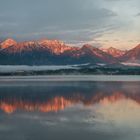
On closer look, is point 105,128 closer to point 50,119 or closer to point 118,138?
point 118,138

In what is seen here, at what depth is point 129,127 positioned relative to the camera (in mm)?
14664

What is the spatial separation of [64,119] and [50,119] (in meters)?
0.68

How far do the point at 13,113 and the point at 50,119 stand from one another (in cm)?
326

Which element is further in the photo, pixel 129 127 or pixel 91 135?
pixel 129 127

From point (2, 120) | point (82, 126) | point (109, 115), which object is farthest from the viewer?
point (109, 115)

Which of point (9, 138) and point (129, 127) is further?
point (129, 127)

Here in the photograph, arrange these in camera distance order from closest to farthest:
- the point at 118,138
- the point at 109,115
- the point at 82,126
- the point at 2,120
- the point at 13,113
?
the point at 118,138 < the point at 82,126 < the point at 2,120 < the point at 109,115 < the point at 13,113

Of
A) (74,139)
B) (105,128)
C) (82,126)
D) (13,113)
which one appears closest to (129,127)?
(105,128)

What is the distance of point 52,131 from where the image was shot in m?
14.3

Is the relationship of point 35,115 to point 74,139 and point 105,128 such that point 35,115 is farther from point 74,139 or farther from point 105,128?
point 74,139

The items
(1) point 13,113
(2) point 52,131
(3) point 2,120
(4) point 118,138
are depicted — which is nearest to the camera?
(4) point 118,138

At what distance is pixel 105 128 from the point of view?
1464 centimetres

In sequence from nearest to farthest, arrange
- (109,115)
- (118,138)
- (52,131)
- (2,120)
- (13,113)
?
(118,138)
(52,131)
(2,120)
(109,115)
(13,113)

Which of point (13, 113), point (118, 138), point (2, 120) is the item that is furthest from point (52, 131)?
point (13, 113)
